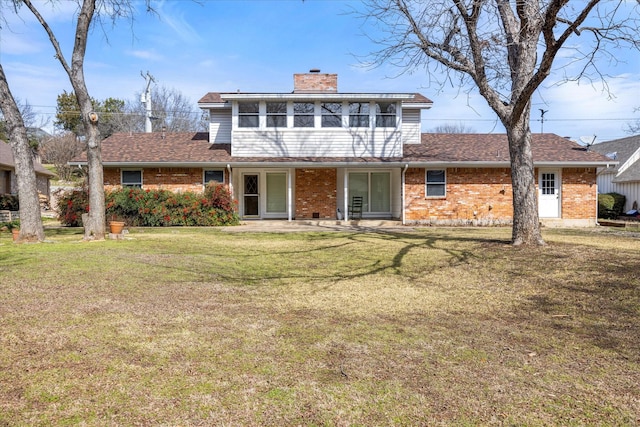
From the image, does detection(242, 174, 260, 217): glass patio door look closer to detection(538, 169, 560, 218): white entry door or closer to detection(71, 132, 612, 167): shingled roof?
detection(71, 132, 612, 167): shingled roof

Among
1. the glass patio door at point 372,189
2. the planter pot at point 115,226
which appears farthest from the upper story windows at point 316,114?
the planter pot at point 115,226

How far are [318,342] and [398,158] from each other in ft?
49.6

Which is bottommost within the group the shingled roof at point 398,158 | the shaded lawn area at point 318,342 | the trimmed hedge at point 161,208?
the shaded lawn area at point 318,342

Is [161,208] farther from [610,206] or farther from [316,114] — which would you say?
[610,206]

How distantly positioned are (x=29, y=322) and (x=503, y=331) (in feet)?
15.7

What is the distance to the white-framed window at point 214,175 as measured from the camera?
18.9m

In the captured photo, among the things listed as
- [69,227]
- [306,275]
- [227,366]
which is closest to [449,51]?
[306,275]

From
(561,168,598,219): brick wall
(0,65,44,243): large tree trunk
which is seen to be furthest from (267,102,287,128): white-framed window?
(561,168,598,219): brick wall

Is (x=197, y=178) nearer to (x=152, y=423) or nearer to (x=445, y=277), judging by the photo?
(x=445, y=277)

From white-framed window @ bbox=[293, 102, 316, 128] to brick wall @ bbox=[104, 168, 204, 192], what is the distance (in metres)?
4.47

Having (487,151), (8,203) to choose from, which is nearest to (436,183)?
(487,151)

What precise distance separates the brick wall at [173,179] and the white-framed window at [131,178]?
0.65 ft

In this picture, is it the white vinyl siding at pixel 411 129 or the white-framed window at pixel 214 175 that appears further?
the white vinyl siding at pixel 411 129

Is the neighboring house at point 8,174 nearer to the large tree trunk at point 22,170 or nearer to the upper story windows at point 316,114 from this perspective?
the upper story windows at point 316,114
